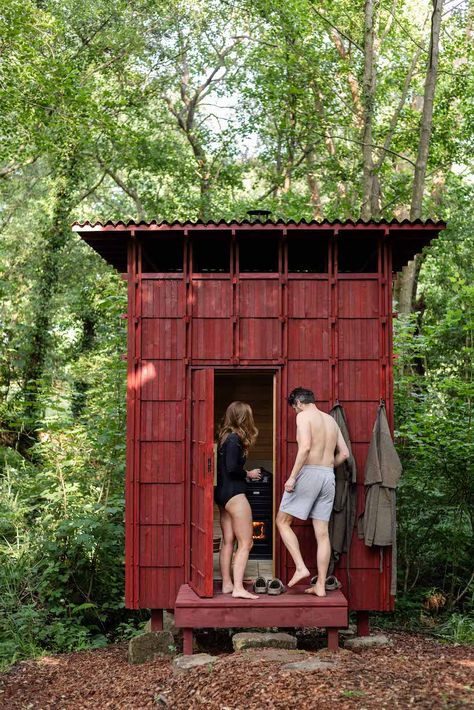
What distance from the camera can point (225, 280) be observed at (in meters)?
8.59

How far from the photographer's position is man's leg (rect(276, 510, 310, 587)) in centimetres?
791

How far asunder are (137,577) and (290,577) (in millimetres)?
1607

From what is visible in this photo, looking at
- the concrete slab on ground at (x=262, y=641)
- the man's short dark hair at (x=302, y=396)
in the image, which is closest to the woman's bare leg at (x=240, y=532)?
the concrete slab on ground at (x=262, y=641)

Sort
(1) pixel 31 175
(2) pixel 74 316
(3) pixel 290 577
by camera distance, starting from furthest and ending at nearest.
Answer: (1) pixel 31 175
(2) pixel 74 316
(3) pixel 290 577

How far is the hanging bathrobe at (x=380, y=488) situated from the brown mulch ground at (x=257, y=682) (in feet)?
3.76

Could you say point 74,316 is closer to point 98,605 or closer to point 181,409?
point 98,605

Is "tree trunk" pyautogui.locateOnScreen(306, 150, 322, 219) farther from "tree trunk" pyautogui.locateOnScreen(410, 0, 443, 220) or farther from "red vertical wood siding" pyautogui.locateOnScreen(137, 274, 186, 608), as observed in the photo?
"red vertical wood siding" pyautogui.locateOnScreen(137, 274, 186, 608)

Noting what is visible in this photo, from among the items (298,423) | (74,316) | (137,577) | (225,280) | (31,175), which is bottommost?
(137,577)

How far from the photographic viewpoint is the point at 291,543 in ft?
25.9

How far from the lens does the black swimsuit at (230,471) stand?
7.88 m

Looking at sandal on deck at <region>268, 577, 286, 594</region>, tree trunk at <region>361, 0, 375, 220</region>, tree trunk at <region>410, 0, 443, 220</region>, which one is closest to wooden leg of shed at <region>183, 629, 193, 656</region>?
sandal on deck at <region>268, 577, 286, 594</region>

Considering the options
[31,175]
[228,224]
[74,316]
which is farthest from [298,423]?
[31,175]

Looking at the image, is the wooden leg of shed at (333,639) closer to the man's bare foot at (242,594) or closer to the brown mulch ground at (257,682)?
the brown mulch ground at (257,682)

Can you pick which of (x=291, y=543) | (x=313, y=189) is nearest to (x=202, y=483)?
(x=291, y=543)
